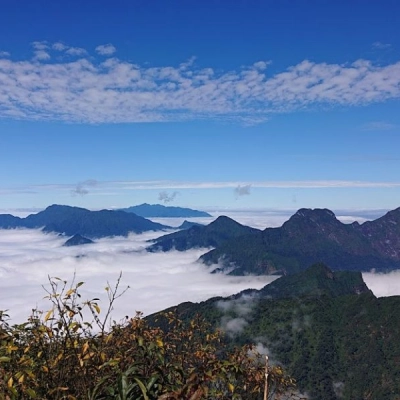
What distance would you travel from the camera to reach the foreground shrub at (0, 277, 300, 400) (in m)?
4.70

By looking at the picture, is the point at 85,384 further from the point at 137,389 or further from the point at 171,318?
the point at 171,318

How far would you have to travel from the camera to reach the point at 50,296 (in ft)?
20.1

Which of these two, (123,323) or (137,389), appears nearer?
(137,389)

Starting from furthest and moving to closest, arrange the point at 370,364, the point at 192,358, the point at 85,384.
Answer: the point at 370,364, the point at 192,358, the point at 85,384

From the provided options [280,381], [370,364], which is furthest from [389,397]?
[280,381]

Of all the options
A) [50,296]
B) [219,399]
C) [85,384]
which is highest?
[50,296]

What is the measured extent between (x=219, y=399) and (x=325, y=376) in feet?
699

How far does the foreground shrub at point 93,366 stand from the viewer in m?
4.70

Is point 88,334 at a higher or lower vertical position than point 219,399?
higher

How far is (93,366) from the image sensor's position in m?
5.70

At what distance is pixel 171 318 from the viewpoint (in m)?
9.13

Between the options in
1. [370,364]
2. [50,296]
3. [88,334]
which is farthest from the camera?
[370,364]

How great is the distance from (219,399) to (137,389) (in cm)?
217

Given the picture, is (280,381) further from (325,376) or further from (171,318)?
(325,376)
